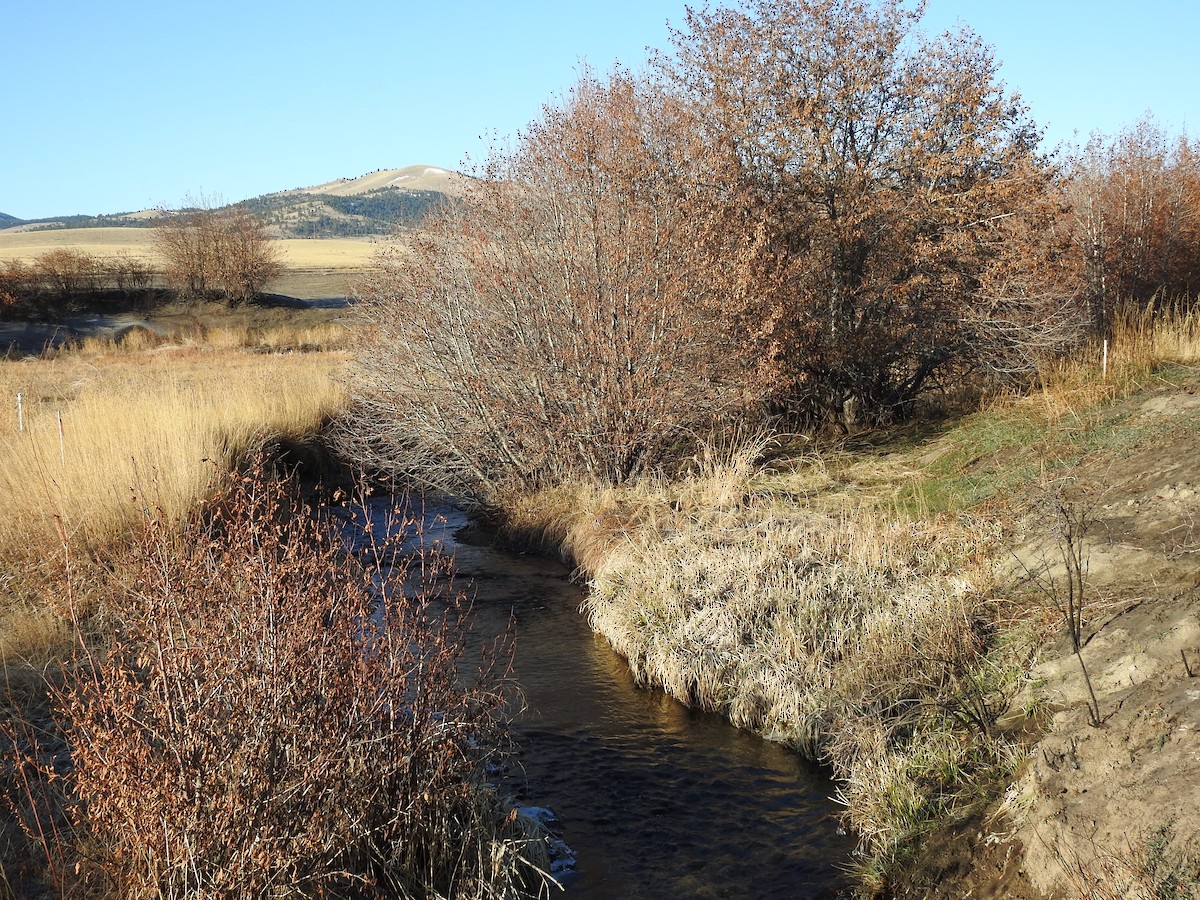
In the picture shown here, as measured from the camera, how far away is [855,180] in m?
13.1

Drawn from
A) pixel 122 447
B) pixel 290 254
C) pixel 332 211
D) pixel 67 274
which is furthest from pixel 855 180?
pixel 332 211

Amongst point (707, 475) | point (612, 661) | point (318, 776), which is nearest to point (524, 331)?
point (707, 475)

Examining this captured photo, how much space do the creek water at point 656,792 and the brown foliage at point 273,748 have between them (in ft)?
3.05

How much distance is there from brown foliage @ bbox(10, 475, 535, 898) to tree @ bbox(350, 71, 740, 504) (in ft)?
23.2

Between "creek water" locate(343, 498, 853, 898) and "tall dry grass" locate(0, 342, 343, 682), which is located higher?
"tall dry grass" locate(0, 342, 343, 682)

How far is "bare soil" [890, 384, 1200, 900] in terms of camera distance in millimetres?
3990

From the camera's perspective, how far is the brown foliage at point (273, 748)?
3.48m

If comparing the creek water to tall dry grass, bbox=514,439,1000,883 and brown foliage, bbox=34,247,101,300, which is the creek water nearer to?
tall dry grass, bbox=514,439,1000,883

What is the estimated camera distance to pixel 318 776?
12.2ft

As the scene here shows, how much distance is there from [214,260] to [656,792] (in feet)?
127

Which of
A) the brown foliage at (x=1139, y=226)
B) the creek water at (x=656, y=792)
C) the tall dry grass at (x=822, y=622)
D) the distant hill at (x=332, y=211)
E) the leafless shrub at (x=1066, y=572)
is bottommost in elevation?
the creek water at (x=656, y=792)

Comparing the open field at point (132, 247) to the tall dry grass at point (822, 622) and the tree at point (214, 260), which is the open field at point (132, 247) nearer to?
the tree at point (214, 260)

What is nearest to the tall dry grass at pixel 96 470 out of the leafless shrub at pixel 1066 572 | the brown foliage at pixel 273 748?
the brown foliage at pixel 273 748

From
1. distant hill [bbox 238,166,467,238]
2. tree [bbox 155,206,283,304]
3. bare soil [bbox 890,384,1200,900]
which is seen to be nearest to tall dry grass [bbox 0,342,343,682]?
bare soil [bbox 890,384,1200,900]
